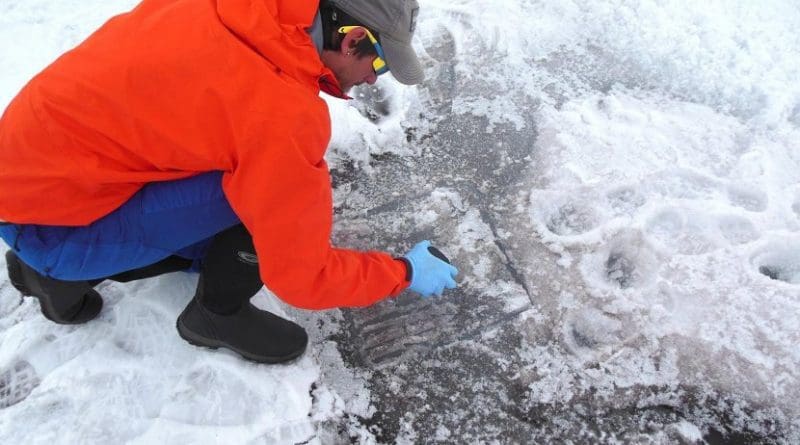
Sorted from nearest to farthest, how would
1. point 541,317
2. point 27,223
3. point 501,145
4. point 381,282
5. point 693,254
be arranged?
point 27,223 → point 381,282 → point 541,317 → point 693,254 → point 501,145

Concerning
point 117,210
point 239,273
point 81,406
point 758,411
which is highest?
point 117,210

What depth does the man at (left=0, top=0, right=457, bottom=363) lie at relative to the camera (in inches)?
46.7

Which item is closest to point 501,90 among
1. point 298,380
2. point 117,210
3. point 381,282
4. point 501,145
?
point 501,145

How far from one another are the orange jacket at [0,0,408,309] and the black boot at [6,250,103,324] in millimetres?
311

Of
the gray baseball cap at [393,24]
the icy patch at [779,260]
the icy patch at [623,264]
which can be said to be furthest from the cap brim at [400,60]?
the icy patch at [779,260]

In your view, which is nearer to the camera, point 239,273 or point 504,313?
point 239,273

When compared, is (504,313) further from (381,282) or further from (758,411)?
(758,411)

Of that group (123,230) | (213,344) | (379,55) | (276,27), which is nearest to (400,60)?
(379,55)

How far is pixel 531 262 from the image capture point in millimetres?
2084

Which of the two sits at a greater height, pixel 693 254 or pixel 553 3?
pixel 553 3

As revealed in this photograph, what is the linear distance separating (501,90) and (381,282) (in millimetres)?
1385

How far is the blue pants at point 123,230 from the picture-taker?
56.0 inches

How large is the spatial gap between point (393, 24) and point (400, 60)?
10 cm

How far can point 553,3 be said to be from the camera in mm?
2996
